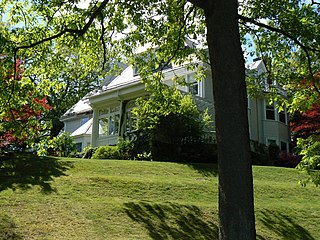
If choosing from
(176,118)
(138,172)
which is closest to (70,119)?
(176,118)

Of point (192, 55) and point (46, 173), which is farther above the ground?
point (192, 55)

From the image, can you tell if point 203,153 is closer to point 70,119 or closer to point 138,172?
point 138,172

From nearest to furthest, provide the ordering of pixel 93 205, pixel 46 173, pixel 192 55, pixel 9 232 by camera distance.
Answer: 1. pixel 9 232
2. pixel 93 205
3. pixel 192 55
4. pixel 46 173

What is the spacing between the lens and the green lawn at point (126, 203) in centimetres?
914

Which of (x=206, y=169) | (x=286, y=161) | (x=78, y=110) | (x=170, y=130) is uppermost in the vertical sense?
(x=78, y=110)

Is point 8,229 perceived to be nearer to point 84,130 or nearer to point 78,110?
point 84,130

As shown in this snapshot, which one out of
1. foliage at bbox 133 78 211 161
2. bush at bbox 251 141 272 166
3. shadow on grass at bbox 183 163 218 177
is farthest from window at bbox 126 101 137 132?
shadow on grass at bbox 183 163 218 177

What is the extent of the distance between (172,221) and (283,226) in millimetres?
3033

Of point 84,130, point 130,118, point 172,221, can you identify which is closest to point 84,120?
point 84,130

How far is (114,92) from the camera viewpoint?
932 inches

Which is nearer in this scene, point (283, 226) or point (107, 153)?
point (283, 226)

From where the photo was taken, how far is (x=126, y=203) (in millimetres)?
10883

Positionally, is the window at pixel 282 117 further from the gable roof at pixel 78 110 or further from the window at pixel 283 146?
the gable roof at pixel 78 110

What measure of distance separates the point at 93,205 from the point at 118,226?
1.30 metres
